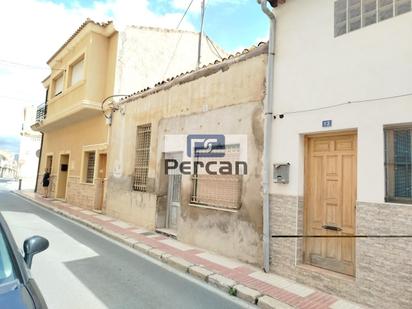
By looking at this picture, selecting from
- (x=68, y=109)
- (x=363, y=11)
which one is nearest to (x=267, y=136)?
(x=363, y=11)

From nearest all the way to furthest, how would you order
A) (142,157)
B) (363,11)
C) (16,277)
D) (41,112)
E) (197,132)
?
1. (16,277)
2. (363,11)
3. (197,132)
4. (142,157)
5. (41,112)

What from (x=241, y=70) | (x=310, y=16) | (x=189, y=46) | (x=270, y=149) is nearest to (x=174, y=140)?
(x=241, y=70)

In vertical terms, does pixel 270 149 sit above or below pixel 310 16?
below

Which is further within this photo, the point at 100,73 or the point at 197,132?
the point at 100,73

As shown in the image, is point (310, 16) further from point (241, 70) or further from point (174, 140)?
point (174, 140)

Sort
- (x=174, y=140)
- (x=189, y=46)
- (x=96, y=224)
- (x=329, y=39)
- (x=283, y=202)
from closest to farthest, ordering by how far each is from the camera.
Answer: (x=329, y=39), (x=283, y=202), (x=174, y=140), (x=96, y=224), (x=189, y=46)

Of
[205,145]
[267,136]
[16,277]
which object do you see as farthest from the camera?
[205,145]

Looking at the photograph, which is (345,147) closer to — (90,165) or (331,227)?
(331,227)

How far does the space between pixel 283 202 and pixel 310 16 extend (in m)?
3.37

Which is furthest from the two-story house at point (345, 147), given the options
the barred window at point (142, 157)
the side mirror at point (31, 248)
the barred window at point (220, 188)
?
the barred window at point (142, 157)

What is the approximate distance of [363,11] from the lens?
489 cm

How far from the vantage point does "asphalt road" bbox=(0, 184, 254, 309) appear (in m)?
4.40

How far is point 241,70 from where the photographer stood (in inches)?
267

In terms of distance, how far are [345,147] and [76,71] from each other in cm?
1420
